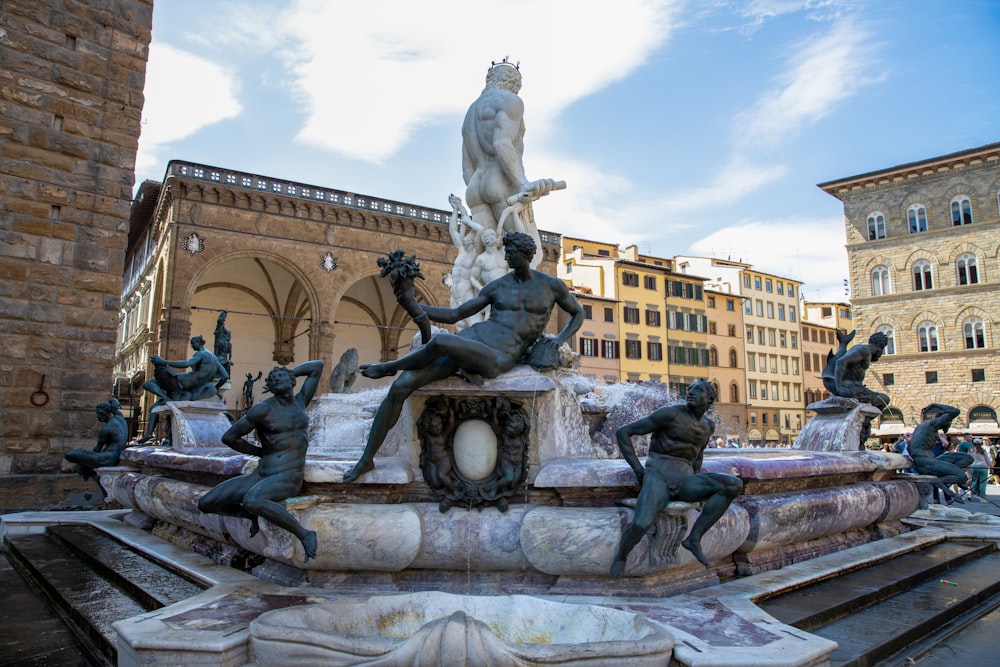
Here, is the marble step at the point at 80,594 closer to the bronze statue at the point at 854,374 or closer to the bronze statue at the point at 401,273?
the bronze statue at the point at 401,273

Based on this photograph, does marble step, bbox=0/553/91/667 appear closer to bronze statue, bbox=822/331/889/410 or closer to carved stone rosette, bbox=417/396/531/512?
carved stone rosette, bbox=417/396/531/512

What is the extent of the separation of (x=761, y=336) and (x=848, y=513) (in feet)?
170

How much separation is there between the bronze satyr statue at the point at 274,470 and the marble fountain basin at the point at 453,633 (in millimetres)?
862

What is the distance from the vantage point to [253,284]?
32094 millimetres

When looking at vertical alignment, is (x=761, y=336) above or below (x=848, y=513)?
above

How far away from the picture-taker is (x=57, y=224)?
10852 millimetres

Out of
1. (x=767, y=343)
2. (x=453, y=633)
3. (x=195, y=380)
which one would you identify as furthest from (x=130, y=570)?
(x=767, y=343)

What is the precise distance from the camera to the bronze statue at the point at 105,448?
868cm

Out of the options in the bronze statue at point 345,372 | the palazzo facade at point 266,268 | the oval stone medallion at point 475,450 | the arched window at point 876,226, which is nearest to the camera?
the oval stone medallion at point 475,450

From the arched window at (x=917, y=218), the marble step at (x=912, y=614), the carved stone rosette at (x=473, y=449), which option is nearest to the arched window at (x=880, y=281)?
the arched window at (x=917, y=218)

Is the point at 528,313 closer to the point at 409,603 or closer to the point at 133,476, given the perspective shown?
the point at 409,603

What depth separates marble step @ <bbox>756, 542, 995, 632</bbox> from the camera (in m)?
3.72

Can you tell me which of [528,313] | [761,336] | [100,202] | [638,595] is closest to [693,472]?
[638,595]

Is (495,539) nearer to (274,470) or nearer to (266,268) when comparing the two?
(274,470)
